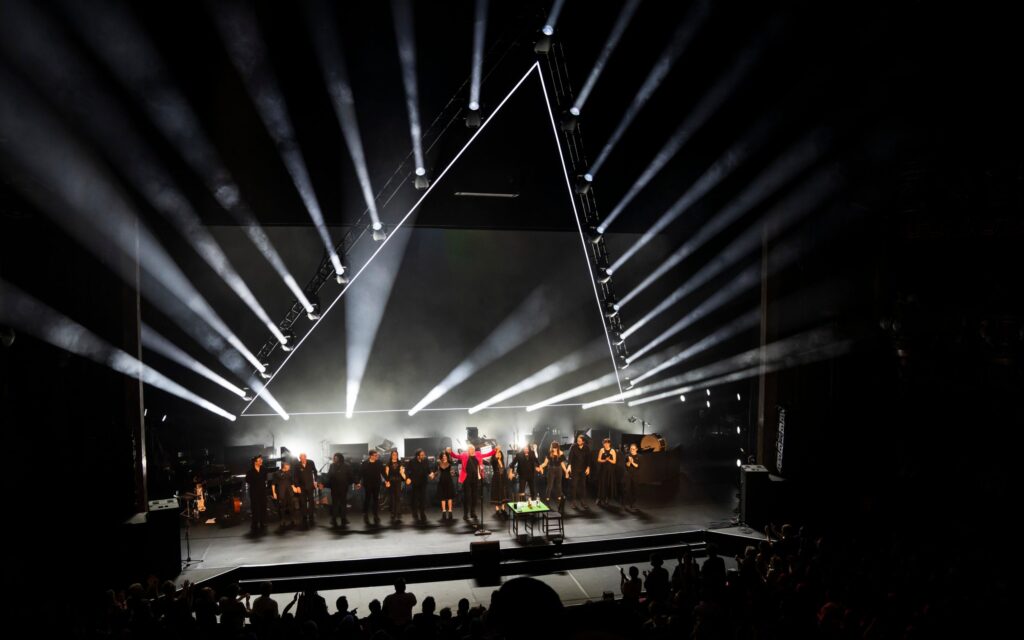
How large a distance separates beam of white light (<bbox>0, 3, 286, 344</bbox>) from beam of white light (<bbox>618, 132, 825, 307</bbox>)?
405 inches

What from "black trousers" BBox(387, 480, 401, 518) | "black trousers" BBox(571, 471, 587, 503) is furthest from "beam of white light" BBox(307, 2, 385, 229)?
"black trousers" BBox(571, 471, 587, 503)

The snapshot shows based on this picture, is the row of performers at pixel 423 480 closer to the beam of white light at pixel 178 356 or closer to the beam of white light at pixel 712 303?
the beam of white light at pixel 178 356

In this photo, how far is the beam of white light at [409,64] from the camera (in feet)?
27.7

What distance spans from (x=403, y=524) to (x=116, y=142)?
25.8 ft

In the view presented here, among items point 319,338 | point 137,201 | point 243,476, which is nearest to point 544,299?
point 319,338

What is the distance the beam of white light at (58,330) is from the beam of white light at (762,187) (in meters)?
11.1

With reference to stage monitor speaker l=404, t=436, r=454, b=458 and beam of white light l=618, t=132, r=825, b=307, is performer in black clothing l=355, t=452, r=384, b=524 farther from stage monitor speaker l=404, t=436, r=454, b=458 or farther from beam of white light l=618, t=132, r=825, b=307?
beam of white light l=618, t=132, r=825, b=307

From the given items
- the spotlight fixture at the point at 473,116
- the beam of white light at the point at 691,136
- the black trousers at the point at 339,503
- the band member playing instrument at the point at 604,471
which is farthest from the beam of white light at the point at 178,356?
the beam of white light at the point at 691,136

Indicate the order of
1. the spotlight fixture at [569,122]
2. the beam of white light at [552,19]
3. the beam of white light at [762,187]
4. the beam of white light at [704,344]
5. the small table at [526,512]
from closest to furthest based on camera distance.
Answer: the beam of white light at [552,19], the spotlight fixture at [569,122], the small table at [526,512], the beam of white light at [762,187], the beam of white light at [704,344]

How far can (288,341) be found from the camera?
13.6 metres

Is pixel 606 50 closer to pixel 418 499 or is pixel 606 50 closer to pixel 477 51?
pixel 477 51

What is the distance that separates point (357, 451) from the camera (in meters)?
14.2

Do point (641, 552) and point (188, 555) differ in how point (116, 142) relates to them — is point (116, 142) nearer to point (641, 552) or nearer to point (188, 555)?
point (188, 555)

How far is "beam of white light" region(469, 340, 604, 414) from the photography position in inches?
658
